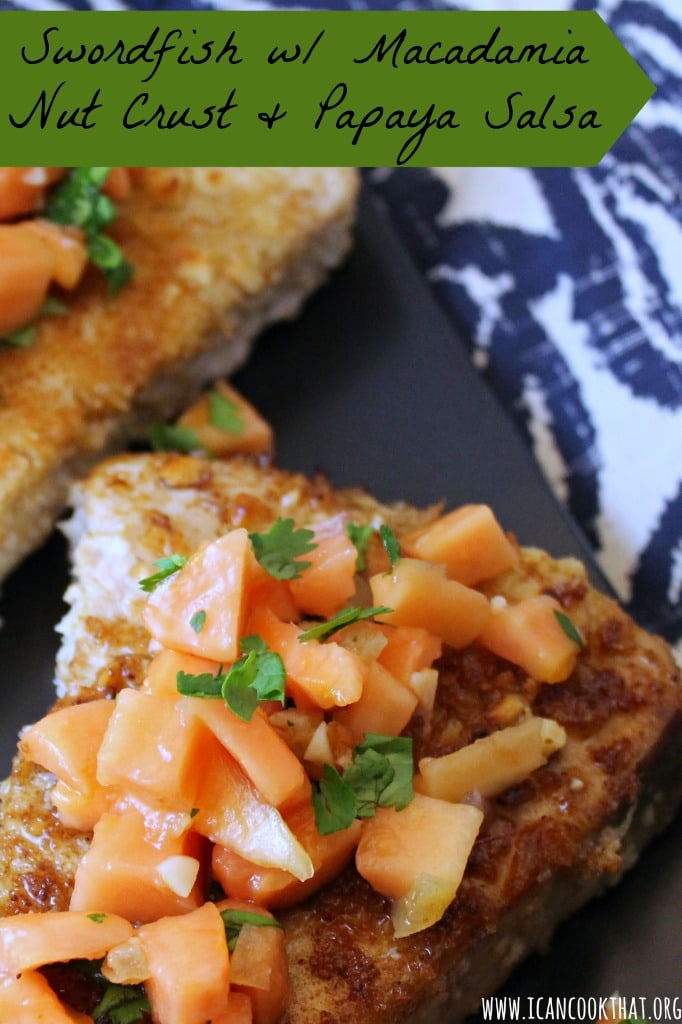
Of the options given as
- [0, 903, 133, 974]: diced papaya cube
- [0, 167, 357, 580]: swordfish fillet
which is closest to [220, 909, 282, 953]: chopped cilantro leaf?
[0, 903, 133, 974]: diced papaya cube

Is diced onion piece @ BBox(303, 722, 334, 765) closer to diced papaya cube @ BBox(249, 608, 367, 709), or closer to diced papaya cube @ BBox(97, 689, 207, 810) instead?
diced papaya cube @ BBox(249, 608, 367, 709)

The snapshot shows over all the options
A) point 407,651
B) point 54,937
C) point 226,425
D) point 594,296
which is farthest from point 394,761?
point 594,296

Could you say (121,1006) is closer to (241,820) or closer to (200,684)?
(241,820)

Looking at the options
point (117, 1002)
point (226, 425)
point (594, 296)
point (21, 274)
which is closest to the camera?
point (117, 1002)

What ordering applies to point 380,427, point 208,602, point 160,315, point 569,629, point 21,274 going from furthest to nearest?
point 380,427 < point 160,315 < point 21,274 < point 569,629 < point 208,602

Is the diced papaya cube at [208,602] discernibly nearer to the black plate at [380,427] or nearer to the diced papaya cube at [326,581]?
the diced papaya cube at [326,581]

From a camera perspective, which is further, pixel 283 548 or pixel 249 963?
pixel 283 548

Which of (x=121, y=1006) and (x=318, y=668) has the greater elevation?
(x=318, y=668)

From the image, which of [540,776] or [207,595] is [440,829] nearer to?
[540,776]
